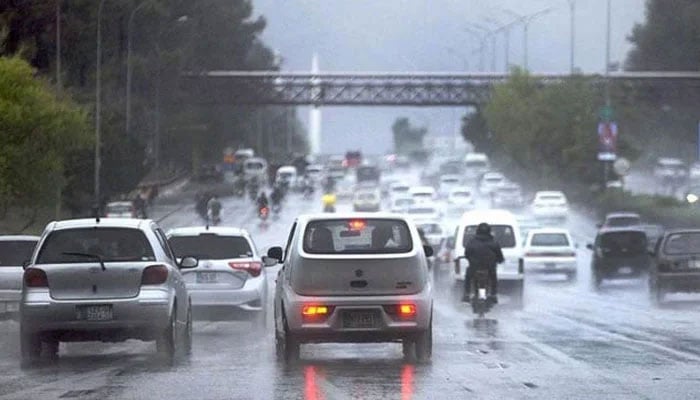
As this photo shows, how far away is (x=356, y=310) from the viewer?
2077 cm

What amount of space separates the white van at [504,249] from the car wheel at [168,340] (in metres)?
18.4

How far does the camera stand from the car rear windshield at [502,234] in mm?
42438

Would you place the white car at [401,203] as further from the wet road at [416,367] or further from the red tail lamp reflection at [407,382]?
the red tail lamp reflection at [407,382]

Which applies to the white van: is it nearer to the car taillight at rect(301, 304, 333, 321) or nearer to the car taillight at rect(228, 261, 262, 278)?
the car taillight at rect(228, 261, 262, 278)

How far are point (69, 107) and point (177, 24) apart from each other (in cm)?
5247

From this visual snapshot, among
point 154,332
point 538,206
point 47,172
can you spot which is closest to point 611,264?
point 47,172

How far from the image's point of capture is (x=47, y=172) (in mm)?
50500

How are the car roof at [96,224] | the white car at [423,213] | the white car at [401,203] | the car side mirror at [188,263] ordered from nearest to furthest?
the car roof at [96,224]
the car side mirror at [188,263]
the white car at [423,213]
the white car at [401,203]

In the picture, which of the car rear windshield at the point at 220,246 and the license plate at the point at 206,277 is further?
the car rear windshield at the point at 220,246

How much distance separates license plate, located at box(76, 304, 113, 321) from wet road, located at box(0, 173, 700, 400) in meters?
0.52

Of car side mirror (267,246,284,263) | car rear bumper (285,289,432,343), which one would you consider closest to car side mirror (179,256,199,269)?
car side mirror (267,246,284,263)

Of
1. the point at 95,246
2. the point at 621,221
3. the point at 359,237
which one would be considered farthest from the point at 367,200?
the point at 95,246

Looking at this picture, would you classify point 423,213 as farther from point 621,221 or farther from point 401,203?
point 621,221

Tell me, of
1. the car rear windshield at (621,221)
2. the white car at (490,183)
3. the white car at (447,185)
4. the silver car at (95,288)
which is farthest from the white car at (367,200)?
the silver car at (95,288)
